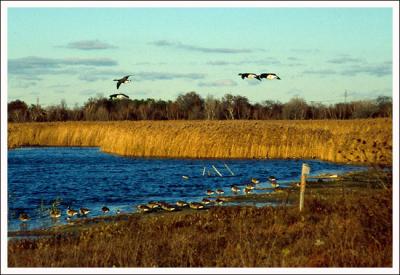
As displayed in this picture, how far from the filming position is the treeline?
54.6 m

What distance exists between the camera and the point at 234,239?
10.7 m

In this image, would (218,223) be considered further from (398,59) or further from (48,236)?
(398,59)

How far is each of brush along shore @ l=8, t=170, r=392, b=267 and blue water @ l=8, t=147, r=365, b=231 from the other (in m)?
2.39

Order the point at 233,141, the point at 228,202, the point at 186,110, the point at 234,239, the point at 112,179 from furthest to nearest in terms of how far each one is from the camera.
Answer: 1. the point at 186,110
2. the point at 233,141
3. the point at 112,179
4. the point at 228,202
5. the point at 234,239

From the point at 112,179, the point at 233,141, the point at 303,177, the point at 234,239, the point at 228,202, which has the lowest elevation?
the point at 234,239

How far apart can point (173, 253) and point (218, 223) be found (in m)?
2.91

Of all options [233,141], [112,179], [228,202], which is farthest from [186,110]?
[228,202]

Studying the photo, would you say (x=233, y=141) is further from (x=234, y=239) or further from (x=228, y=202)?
(x=234, y=239)

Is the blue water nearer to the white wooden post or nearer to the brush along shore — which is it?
→ the brush along shore

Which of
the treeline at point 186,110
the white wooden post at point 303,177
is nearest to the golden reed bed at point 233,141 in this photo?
the white wooden post at point 303,177

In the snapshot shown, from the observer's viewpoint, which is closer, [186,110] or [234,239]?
[234,239]

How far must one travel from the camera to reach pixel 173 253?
9.60 metres

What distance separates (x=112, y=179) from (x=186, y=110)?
35.9 meters

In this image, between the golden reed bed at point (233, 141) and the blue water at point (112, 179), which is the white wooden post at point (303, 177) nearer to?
the blue water at point (112, 179)
